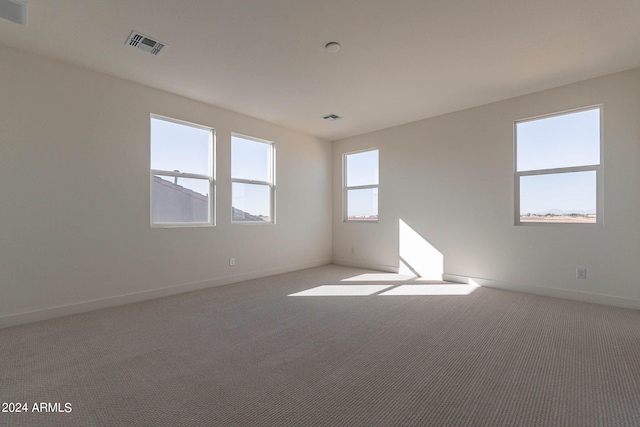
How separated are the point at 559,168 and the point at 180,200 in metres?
5.20

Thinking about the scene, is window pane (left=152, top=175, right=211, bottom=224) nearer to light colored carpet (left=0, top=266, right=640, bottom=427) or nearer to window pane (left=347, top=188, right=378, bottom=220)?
light colored carpet (left=0, top=266, right=640, bottom=427)

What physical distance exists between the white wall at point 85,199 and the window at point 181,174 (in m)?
0.13

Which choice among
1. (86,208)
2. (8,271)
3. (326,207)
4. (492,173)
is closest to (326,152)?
(326,207)

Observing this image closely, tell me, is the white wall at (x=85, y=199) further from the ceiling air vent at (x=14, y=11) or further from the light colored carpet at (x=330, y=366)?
the ceiling air vent at (x=14, y=11)

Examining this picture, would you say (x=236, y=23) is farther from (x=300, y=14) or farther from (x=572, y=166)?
(x=572, y=166)

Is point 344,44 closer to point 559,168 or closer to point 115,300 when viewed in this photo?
point 559,168

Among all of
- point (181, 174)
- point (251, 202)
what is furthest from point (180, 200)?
point (251, 202)

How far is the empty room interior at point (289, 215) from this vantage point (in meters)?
1.87

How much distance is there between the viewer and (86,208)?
10.8 ft

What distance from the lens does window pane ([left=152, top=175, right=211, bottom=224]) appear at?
3938 mm

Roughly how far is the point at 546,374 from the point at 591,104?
341 cm

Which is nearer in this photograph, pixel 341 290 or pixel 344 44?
pixel 344 44

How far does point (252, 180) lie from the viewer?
508cm

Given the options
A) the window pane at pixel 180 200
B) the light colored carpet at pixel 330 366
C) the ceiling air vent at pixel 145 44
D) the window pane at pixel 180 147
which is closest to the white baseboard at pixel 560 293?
the light colored carpet at pixel 330 366
